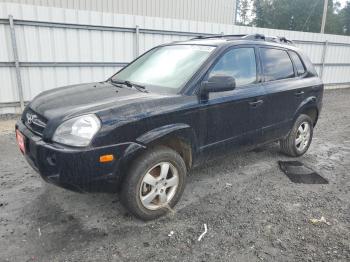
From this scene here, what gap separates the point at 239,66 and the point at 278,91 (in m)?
0.77

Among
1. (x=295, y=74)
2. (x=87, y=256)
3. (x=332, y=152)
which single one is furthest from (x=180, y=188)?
(x=332, y=152)

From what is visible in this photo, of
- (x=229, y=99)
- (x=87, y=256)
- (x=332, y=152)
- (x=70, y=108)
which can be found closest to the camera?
(x=87, y=256)

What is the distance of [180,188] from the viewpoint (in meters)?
3.37

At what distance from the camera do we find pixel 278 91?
14.1 ft

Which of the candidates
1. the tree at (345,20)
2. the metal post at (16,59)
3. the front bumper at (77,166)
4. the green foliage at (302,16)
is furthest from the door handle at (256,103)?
the tree at (345,20)

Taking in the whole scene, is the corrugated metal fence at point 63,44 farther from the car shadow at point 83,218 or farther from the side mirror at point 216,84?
the side mirror at point 216,84

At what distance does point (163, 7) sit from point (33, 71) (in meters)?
7.93

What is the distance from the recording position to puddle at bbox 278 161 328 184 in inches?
168

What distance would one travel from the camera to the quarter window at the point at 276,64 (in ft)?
13.9

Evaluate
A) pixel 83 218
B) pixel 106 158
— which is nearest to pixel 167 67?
pixel 106 158

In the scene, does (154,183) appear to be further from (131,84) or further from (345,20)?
(345,20)

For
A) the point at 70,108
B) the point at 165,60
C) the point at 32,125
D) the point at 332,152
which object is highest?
the point at 165,60

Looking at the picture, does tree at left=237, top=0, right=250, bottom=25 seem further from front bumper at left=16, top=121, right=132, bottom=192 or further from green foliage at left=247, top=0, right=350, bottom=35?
front bumper at left=16, top=121, right=132, bottom=192

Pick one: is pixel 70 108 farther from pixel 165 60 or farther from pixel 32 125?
pixel 165 60
